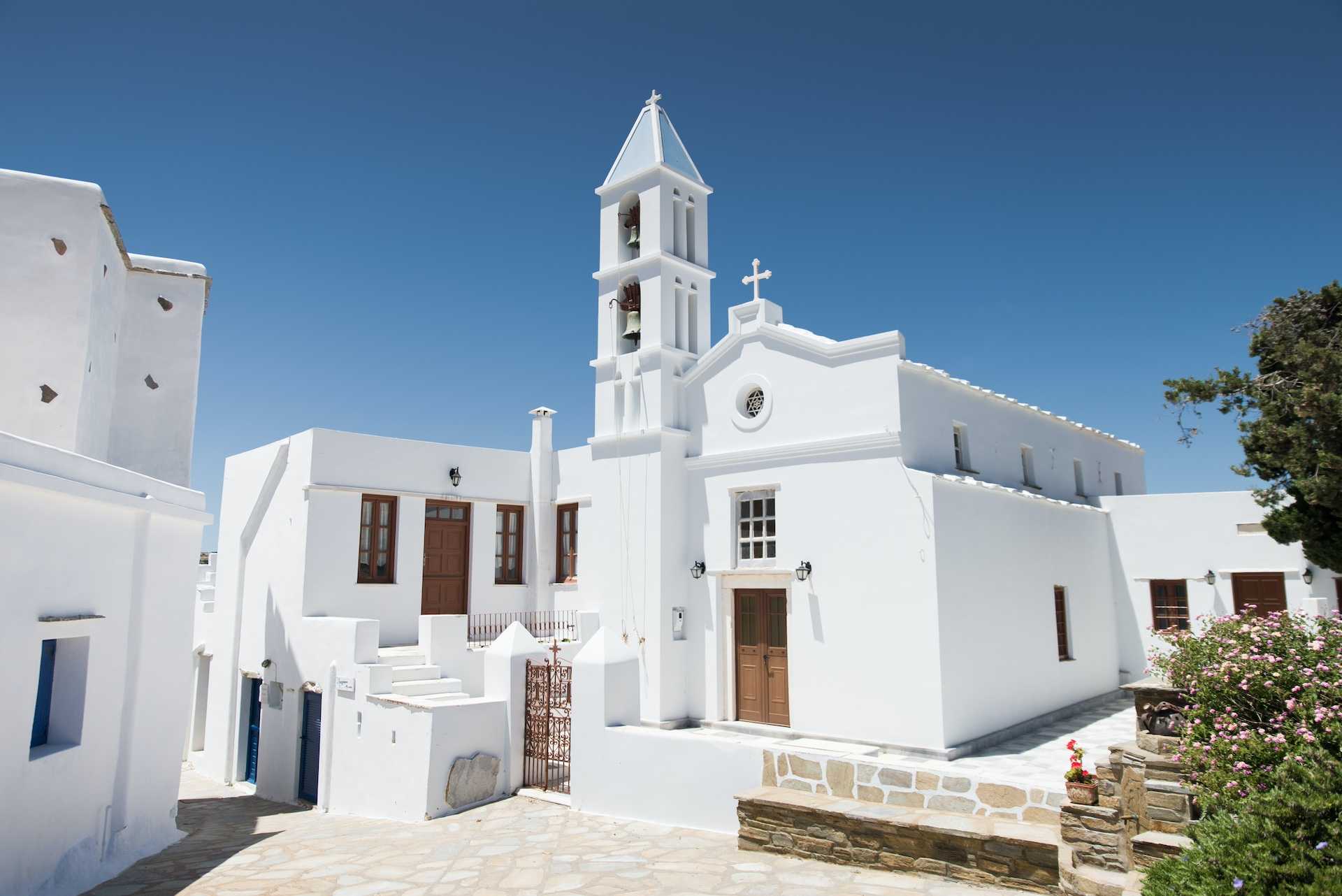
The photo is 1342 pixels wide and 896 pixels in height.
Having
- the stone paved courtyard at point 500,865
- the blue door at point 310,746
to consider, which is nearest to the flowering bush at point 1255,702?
the stone paved courtyard at point 500,865

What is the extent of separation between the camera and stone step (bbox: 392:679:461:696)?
13770mm

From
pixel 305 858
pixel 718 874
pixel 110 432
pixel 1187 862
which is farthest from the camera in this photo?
pixel 110 432

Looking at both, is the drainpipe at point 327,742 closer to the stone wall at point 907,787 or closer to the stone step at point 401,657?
the stone step at point 401,657

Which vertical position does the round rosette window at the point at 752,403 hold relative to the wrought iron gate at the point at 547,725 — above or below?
above

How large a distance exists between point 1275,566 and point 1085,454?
15.8 feet

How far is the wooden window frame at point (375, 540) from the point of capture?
55.3 feet

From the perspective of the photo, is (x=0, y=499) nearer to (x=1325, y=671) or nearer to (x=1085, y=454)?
(x=1325, y=671)

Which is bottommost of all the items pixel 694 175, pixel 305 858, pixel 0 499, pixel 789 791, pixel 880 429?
pixel 305 858

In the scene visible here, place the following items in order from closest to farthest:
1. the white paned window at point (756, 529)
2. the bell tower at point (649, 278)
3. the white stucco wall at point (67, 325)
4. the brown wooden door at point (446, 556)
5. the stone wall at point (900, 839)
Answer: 1. the stone wall at point (900, 839)
2. the white stucco wall at point (67, 325)
3. the white paned window at point (756, 529)
4. the bell tower at point (649, 278)
5. the brown wooden door at point (446, 556)

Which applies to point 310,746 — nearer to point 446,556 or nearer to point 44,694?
point 446,556

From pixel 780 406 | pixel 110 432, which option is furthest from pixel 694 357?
pixel 110 432

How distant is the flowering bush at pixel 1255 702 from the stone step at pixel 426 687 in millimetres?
10920

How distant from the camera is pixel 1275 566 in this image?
16.5 m

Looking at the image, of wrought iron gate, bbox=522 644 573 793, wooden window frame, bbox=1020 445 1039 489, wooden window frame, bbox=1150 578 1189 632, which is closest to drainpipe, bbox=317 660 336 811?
wrought iron gate, bbox=522 644 573 793
